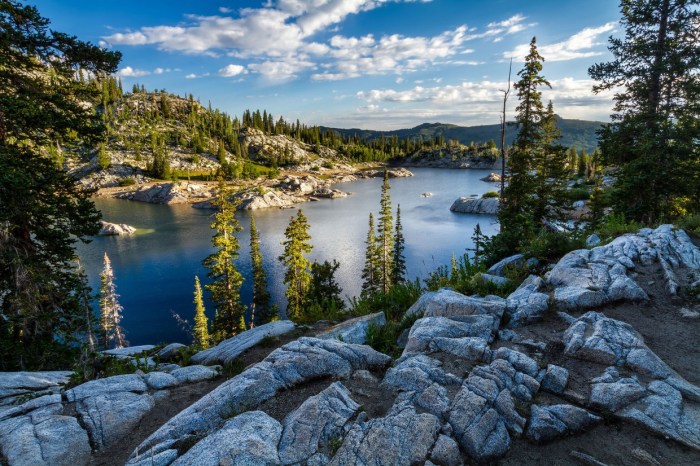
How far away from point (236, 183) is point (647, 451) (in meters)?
138

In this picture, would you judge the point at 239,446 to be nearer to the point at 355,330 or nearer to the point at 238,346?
the point at 355,330

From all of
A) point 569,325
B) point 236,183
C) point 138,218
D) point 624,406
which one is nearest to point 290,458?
point 624,406

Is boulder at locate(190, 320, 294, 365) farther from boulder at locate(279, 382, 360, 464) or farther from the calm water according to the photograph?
the calm water

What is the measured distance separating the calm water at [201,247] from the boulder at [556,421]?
91.3ft

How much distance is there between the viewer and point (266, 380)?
19.1 ft

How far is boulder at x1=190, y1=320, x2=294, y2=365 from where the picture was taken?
29.9ft

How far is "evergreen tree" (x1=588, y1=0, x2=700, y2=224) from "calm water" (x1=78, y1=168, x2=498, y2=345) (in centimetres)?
1746

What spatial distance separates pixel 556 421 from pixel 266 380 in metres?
4.45

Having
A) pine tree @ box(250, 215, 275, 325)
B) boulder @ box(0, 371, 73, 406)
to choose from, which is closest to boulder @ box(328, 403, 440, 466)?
boulder @ box(0, 371, 73, 406)

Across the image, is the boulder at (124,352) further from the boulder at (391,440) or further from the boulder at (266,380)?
the boulder at (391,440)

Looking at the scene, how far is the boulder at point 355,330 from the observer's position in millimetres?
8531

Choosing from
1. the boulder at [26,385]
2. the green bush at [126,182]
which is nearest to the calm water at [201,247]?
the green bush at [126,182]

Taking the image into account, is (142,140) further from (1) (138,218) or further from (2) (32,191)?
(2) (32,191)

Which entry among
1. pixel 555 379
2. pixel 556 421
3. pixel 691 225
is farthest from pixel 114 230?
pixel 691 225
